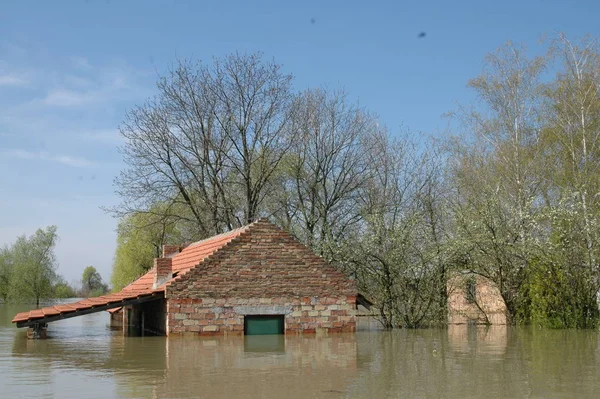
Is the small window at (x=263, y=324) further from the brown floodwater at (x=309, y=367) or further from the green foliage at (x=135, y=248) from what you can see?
the green foliage at (x=135, y=248)

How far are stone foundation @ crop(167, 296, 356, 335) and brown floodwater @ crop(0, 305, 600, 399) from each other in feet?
1.91

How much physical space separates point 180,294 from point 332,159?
18402 millimetres

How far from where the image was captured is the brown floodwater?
12055mm

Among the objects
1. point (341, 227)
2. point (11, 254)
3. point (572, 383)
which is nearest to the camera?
point (572, 383)

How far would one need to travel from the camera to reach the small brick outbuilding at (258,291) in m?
22.6

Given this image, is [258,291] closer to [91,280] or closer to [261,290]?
[261,290]

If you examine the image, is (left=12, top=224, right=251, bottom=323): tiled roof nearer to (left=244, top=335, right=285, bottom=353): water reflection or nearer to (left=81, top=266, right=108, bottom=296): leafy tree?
(left=244, top=335, right=285, bottom=353): water reflection

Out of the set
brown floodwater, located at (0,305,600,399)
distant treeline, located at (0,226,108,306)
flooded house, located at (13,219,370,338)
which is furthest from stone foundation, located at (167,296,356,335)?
distant treeline, located at (0,226,108,306)

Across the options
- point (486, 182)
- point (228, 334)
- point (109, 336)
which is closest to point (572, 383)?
point (228, 334)

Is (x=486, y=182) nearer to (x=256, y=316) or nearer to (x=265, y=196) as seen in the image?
(x=265, y=196)

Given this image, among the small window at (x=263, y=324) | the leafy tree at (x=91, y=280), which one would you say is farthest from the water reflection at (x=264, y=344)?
the leafy tree at (x=91, y=280)

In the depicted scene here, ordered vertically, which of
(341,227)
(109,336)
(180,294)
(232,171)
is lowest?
(109,336)

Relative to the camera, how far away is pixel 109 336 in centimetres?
2648

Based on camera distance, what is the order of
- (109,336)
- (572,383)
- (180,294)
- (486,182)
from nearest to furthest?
1. (572,383)
2. (180,294)
3. (109,336)
4. (486,182)
